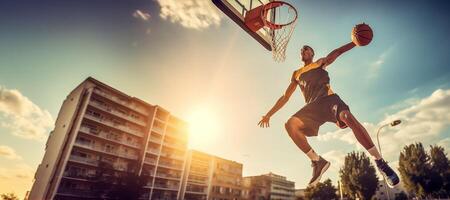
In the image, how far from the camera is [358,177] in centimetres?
4084

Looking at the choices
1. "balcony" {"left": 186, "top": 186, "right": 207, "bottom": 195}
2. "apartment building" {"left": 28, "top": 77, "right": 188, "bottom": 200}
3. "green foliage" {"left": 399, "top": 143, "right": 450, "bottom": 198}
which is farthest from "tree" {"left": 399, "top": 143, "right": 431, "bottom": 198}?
"apartment building" {"left": 28, "top": 77, "right": 188, "bottom": 200}

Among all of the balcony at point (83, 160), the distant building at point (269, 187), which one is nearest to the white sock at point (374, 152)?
the balcony at point (83, 160)

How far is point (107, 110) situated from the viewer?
40.6 m

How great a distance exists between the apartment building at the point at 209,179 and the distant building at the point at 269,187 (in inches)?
243

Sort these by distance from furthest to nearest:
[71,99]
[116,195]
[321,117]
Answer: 1. [71,99]
2. [116,195]
3. [321,117]

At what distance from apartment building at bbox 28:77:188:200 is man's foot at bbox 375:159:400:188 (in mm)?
36215

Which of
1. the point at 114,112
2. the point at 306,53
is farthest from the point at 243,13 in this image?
the point at 114,112

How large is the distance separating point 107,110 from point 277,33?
130 ft

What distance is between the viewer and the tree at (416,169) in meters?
39.0

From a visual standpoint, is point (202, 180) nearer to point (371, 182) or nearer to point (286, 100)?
point (371, 182)

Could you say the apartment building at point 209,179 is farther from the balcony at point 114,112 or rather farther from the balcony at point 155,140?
the balcony at point 114,112

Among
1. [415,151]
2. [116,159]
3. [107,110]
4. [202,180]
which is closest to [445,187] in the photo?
[415,151]

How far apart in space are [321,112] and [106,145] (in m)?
41.5

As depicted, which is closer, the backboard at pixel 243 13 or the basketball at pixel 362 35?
the basketball at pixel 362 35
